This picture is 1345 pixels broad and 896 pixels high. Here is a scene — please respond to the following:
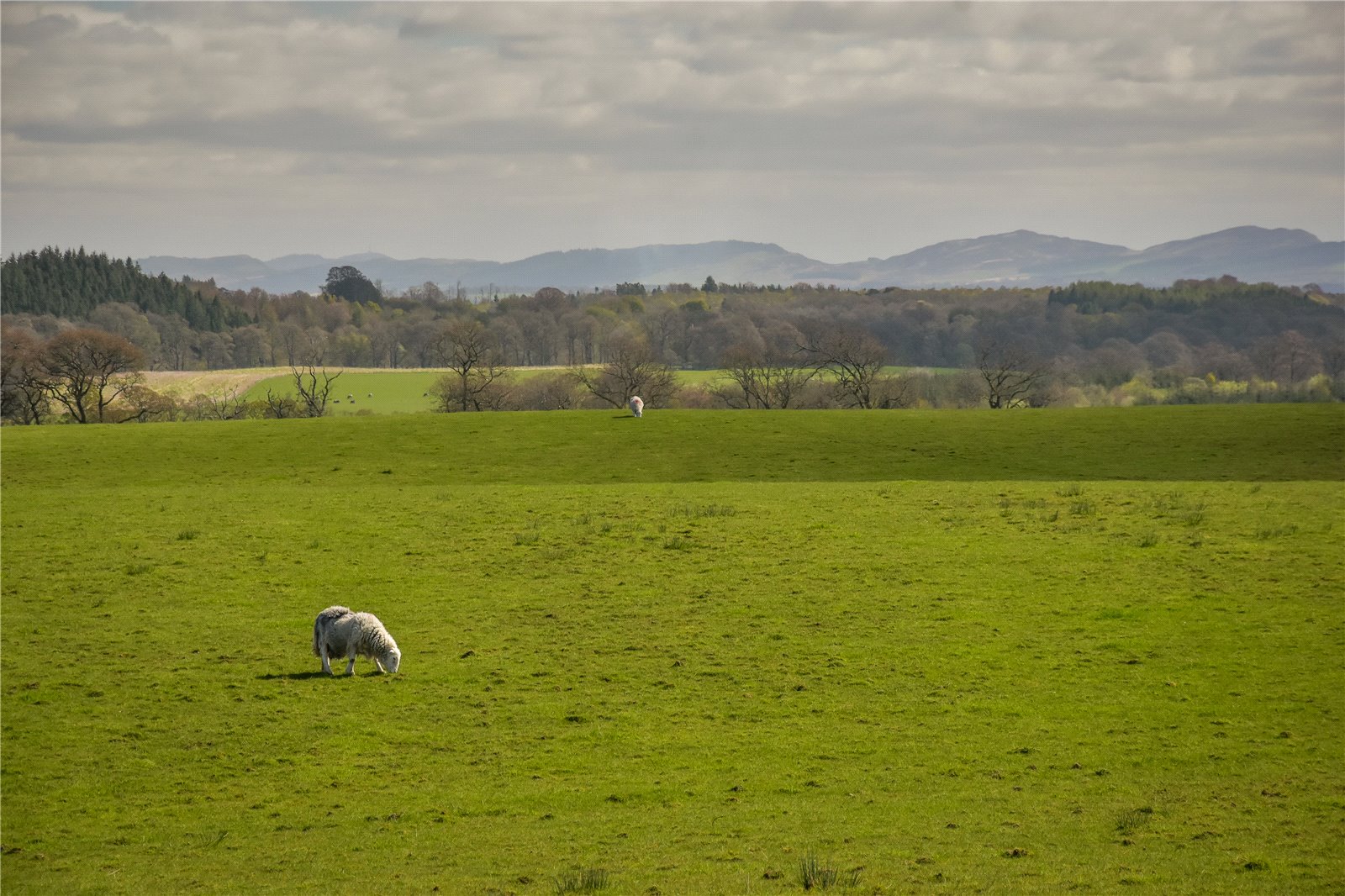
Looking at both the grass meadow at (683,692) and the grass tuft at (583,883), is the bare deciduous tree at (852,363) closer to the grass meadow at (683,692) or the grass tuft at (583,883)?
the grass meadow at (683,692)

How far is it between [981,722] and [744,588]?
27.0 ft

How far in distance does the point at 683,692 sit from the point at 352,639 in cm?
557

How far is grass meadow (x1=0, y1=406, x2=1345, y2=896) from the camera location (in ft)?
43.4

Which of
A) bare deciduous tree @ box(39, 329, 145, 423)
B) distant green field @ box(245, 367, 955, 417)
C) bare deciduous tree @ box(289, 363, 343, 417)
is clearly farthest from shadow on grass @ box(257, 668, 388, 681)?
distant green field @ box(245, 367, 955, 417)

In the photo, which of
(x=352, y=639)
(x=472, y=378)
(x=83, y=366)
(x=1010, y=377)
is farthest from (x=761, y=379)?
(x=352, y=639)

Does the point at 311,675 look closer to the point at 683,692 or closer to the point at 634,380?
the point at 683,692

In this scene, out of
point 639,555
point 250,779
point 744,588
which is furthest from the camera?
point 639,555

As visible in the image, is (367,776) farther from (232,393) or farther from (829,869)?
(232,393)

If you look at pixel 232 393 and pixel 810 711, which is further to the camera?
pixel 232 393

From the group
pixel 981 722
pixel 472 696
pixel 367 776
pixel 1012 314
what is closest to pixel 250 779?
pixel 367 776

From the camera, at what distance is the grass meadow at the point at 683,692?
13219 millimetres

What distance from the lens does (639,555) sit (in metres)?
28.4

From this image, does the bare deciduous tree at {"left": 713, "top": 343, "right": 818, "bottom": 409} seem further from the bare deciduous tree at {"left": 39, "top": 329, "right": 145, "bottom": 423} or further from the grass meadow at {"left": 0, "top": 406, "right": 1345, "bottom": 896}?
the grass meadow at {"left": 0, "top": 406, "right": 1345, "bottom": 896}

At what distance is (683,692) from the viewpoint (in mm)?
19328
